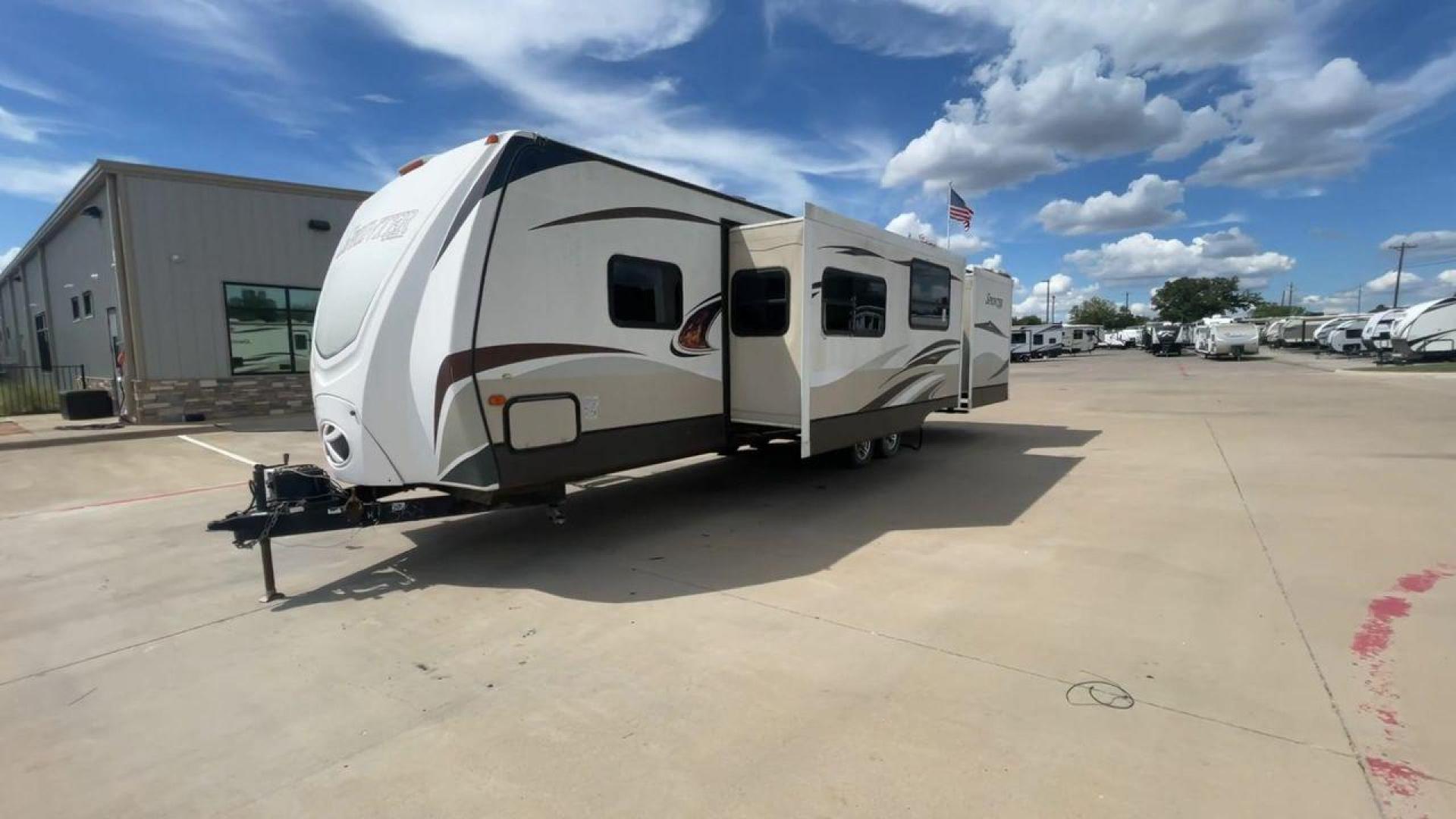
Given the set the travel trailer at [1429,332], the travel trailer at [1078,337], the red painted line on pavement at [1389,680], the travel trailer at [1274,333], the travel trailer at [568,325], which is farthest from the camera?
the travel trailer at [1078,337]

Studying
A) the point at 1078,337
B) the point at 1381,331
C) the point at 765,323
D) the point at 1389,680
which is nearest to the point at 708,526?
the point at 765,323

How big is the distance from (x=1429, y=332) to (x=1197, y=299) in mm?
52045

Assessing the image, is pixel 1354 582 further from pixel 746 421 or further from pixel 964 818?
pixel 746 421

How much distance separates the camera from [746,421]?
7.06 meters

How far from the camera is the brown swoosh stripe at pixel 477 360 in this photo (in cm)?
469

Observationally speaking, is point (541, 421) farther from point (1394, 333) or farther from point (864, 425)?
point (1394, 333)

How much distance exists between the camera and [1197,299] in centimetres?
7519

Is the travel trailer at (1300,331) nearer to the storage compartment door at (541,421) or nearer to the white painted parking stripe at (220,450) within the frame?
the storage compartment door at (541,421)

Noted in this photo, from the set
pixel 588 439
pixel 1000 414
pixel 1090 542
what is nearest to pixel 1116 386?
pixel 1000 414

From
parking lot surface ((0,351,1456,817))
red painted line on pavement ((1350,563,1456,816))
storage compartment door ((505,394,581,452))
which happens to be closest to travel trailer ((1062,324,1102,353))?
parking lot surface ((0,351,1456,817))

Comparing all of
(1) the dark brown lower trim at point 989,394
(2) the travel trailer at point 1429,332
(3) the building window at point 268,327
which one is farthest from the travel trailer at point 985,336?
(2) the travel trailer at point 1429,332

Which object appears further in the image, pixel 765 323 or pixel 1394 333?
pixel 1394 333

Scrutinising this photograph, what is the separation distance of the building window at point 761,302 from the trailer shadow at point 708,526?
191 cm

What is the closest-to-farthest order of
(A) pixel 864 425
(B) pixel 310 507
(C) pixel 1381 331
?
(B) pixel 310 507 < (A) pixel 864 425 < (C) pixel 1381 331
